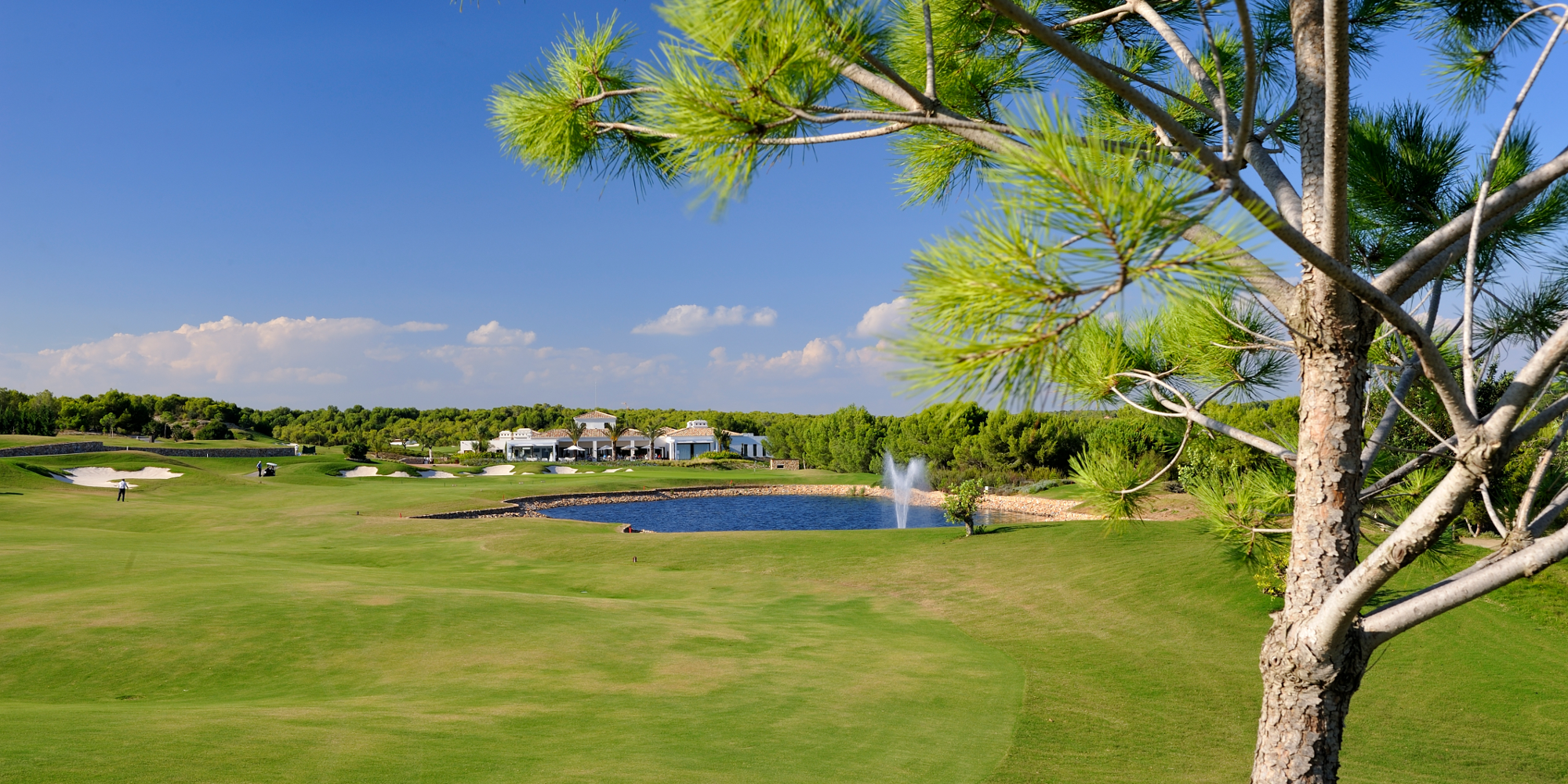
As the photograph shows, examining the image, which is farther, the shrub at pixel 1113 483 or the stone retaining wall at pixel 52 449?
the stone retaining wall at pixel 52 449

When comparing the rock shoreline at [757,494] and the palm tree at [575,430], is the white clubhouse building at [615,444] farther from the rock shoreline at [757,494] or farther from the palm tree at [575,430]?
the rock shoreline at [757,494]

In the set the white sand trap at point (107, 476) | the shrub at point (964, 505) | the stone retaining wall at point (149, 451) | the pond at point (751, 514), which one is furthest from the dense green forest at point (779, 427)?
the white sand trap at point (107, 476)

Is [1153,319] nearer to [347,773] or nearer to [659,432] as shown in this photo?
[347,773]

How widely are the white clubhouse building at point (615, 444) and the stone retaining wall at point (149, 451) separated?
84.2ft

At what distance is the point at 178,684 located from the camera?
24.0ft

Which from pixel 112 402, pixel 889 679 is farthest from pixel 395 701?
pixel 112 402

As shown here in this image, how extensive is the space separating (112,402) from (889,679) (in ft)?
200

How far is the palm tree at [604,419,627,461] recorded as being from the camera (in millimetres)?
73938

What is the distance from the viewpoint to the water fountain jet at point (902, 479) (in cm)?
3708

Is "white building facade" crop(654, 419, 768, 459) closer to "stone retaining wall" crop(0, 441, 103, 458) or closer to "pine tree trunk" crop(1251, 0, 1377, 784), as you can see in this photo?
"stone retaining wall" crop(0, 441, 103, 458)

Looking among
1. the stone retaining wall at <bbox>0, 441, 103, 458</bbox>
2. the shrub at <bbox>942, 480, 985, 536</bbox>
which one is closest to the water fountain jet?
the shrub at <bbox>942, 480, 985, 536</bbox>

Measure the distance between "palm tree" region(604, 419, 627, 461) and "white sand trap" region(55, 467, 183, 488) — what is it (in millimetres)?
39607

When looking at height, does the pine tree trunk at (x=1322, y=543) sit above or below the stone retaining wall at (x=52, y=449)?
above

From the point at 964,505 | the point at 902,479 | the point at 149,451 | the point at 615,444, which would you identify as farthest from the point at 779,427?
the point at 964,505
